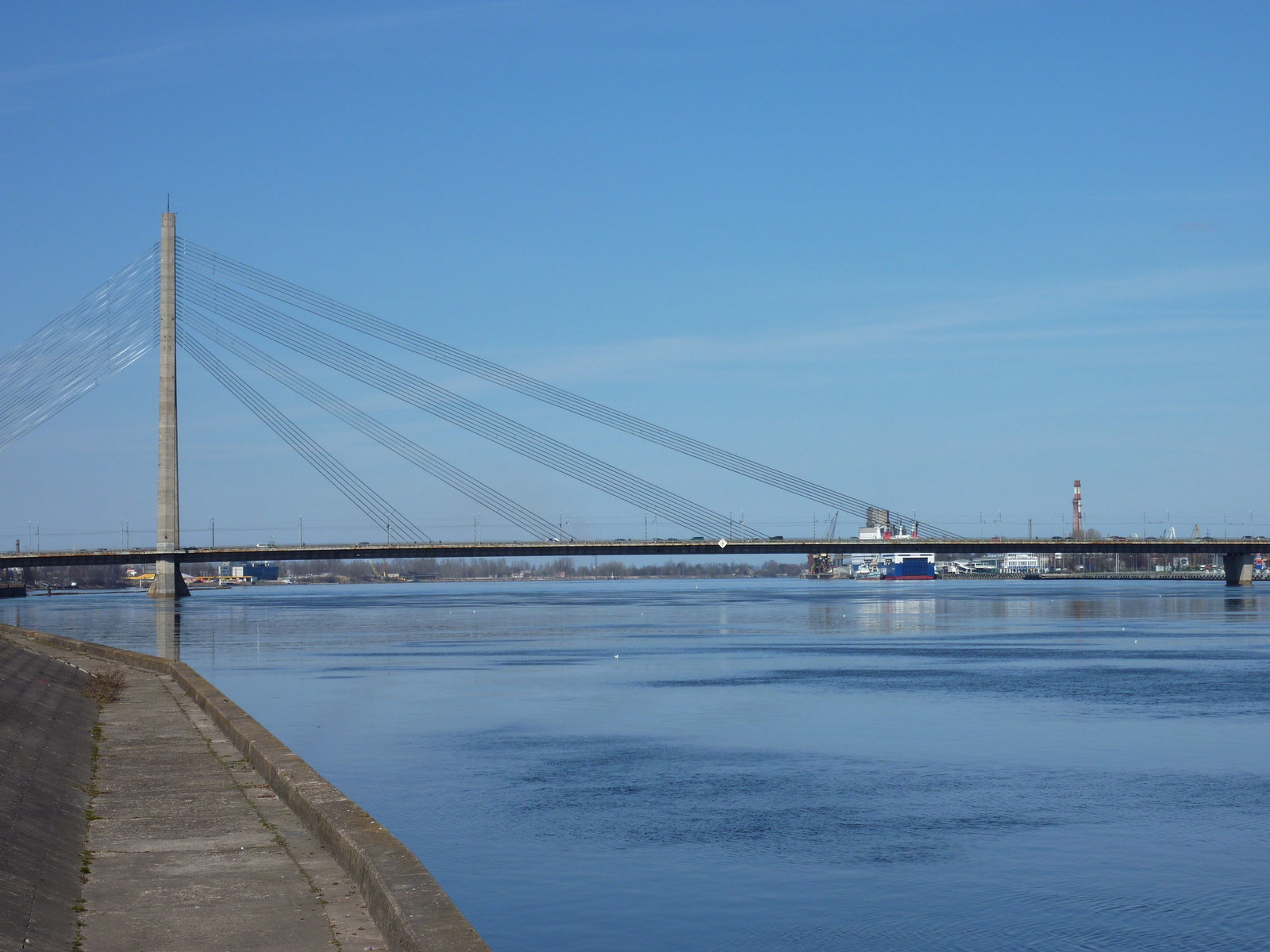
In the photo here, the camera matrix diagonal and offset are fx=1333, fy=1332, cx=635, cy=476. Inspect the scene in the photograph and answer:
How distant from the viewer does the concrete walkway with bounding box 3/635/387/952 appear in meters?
8.75

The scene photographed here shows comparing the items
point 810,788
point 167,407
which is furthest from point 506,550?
→ point 810,788

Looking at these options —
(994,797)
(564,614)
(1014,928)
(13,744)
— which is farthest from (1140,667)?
(564,614)

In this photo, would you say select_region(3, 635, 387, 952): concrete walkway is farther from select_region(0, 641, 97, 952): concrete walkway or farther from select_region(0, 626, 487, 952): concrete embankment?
select_region(0, 641, 97, 952): concrete walkway

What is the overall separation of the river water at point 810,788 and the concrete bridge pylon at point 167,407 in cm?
4823

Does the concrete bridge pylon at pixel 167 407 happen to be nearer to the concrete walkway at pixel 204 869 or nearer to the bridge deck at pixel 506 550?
the bridge deck at pixel 506 550

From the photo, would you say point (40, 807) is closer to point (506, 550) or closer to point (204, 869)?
point (204, 869)

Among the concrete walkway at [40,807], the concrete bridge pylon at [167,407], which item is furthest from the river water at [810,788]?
the concrete bridge pylon at [167,407]

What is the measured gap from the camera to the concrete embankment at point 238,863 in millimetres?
8680

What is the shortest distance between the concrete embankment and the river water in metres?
1.90

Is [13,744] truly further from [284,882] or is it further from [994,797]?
[994,797]

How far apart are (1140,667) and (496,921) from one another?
31.3 m

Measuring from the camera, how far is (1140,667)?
39125mm

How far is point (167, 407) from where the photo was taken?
90188mm

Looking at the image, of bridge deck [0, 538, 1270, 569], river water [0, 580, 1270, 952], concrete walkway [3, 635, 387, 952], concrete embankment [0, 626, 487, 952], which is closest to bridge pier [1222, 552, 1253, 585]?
bridge deck [0, 538, 1270, 569]
